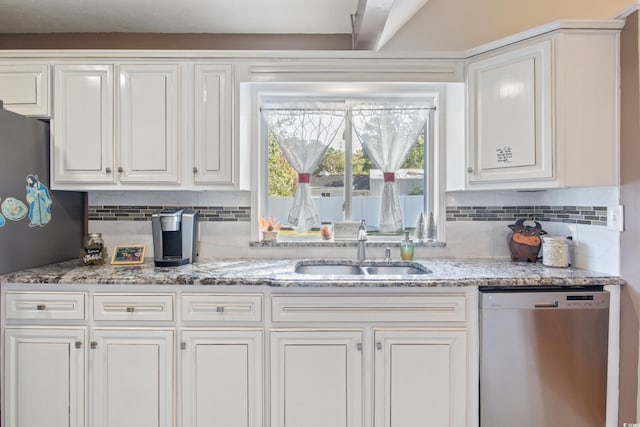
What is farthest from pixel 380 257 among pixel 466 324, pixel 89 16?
pixel 89 16

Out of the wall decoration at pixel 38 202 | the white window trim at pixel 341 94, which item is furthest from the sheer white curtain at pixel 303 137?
the wall decoration at pixel 38 202

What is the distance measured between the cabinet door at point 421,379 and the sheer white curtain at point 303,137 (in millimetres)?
1089

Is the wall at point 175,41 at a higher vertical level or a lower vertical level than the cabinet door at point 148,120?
higher

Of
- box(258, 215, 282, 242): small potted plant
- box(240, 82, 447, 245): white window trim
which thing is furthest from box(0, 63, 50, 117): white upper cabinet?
box(258, 215, 282, 242): small potted plant

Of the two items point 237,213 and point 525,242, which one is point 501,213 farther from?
point 237,213

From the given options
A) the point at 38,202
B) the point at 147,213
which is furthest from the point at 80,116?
the point at 147,213

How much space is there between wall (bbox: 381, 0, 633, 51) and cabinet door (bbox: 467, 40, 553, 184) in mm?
420

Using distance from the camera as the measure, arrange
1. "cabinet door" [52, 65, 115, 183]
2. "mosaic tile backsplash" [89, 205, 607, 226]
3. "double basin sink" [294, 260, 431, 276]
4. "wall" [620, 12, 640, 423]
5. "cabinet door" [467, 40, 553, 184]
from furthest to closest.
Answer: "mosaic tile backsplash" [89, 205, 607, 226] < "double basin sink" [294, 260, 431, 276] < "cabinet door" [52, 65, 115, 183] < "cabinet door" [467, 40, 553, 184] < "wall" [620, 12, 640, 423]

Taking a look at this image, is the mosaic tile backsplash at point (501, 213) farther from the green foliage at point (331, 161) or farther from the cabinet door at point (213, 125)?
the cabinet door at point (213, 125)

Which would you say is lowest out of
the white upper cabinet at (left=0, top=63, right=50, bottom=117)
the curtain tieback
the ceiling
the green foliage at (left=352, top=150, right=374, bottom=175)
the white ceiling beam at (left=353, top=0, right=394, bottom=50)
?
the curtain tieback

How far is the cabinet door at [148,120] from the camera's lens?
1956 millimetres

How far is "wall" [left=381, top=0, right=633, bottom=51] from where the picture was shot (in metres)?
2.13

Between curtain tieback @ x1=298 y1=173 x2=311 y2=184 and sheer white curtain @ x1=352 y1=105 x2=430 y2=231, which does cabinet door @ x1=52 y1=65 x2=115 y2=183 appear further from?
sheer white curtain @ x1=352 y1=105 x2=430 y2=231

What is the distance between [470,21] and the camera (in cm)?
220
